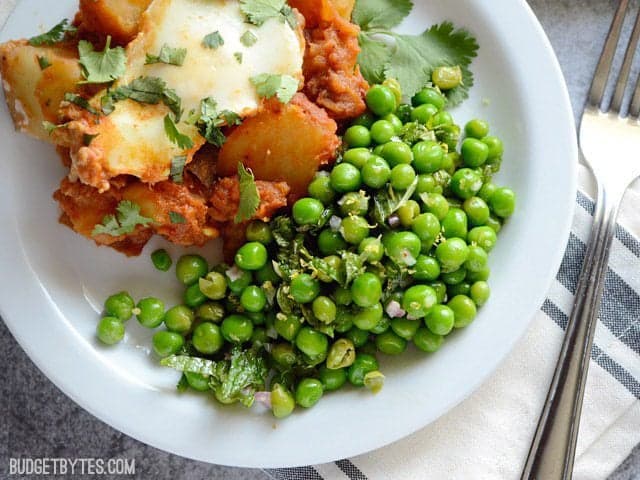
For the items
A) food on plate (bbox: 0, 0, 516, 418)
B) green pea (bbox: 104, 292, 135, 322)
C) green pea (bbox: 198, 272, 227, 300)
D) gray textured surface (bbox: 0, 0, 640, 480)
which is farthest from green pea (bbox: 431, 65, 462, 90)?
gray textured surface (bbox: 0, 0, 640, 480)

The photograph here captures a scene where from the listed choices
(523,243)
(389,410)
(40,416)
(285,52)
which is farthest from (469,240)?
(40,416)

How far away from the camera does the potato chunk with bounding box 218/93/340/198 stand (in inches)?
131

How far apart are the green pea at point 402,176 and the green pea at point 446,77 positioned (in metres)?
0.69

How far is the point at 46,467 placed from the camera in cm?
401

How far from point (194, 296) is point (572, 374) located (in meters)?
2.08

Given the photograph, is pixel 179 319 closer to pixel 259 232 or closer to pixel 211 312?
pixel 211 312

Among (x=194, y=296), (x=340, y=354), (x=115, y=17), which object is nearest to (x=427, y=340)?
(x=340, y=354)

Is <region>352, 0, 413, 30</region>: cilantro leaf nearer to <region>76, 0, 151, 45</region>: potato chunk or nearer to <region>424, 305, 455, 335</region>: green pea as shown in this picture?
<region>76, 0, 151, 45</region>: potato chunk

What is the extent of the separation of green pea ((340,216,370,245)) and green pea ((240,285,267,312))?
514 mm

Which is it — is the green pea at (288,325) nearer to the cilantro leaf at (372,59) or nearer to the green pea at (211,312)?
the green pea at (211,312)

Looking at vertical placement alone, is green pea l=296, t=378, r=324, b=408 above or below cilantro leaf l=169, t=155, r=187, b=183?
Answer: below

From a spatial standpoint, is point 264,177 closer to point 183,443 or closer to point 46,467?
point 183,443

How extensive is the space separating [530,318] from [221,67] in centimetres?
198

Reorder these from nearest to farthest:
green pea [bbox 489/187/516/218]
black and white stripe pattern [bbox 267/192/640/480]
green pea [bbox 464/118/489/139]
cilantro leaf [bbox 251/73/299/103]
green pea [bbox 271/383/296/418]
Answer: cilantro leaf [bbox 251/73/299/103] < green pea [bbox 271/383/296/418] < green pea [bbox 489/187/516/218] < green pea [bbox 464/118/489/139] < black and white stripe pattern [bbox 267/192/640/480]
